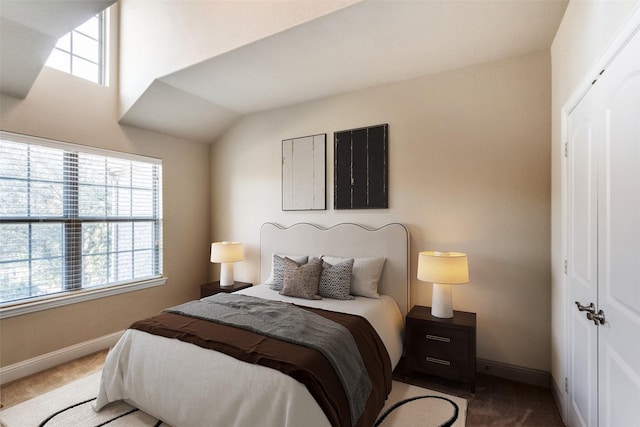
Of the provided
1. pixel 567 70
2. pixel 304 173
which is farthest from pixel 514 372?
pixel 304 173

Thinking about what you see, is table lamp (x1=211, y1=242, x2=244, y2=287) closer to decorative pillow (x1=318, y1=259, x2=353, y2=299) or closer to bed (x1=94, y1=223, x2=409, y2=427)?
bed (x1=94, y1=223, x2=409, y2=427)

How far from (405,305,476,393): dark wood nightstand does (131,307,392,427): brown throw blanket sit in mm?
394

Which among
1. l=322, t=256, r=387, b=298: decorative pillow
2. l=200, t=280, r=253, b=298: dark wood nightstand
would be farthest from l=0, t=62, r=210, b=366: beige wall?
l=322, t=256, r=387, b=298: decorative pillow

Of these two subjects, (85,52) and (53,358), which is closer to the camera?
(53,358)

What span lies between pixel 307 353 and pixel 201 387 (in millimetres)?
647

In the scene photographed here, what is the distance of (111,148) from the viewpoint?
131 inches

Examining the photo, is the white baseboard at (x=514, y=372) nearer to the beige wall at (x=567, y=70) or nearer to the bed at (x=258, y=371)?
the beige wall at (x=567, y=70)

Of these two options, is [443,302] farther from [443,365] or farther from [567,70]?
[567,70]

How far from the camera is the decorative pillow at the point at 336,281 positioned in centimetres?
280

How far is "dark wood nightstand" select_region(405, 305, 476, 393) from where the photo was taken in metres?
2.35

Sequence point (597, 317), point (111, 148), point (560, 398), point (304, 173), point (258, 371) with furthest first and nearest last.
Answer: point (304, 173)
point (111, 148)
point (560, 398)
point (258, 371)
point (597, 317)

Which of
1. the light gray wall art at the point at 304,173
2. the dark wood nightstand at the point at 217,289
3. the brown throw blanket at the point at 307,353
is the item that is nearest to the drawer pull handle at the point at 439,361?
the brown throw blanket at the point at 307,353

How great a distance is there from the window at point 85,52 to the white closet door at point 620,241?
427cm

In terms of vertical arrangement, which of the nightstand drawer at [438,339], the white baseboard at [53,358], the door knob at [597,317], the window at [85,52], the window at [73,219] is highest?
the window at [85,52]
